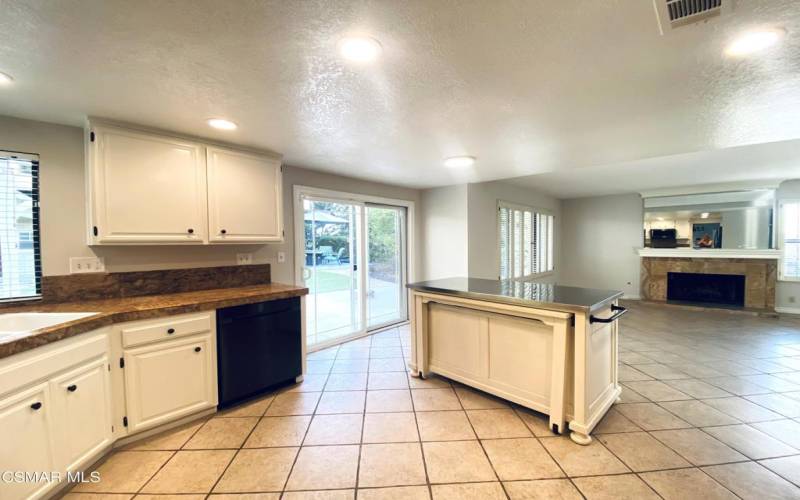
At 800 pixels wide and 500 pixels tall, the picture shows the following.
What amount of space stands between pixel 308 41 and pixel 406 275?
382 centimetres

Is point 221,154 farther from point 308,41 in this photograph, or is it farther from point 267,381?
point 267,381

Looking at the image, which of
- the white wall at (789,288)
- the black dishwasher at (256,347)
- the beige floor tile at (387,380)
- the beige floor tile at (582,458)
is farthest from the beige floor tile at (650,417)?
the white wall at (789,288)

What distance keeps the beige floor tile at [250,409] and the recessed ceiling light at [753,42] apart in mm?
3485

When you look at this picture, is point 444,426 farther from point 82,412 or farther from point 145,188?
point 145,188

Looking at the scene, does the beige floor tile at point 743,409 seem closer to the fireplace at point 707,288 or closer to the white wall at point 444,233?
the white wall at point 444,233

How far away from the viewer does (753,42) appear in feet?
4.34

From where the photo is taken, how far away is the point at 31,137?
2.11 metres

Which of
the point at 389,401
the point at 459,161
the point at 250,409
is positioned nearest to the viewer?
the point at 250,409

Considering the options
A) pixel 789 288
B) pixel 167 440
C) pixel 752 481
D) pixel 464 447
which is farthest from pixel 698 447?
pixel 789 288

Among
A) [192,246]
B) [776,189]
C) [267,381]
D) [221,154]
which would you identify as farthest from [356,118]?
[776,189]

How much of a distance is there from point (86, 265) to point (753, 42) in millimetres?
4091

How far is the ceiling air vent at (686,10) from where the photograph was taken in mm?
1075

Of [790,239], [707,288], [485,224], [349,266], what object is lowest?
[707,288]

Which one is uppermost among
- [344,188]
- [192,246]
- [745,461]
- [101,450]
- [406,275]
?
[344,188]
